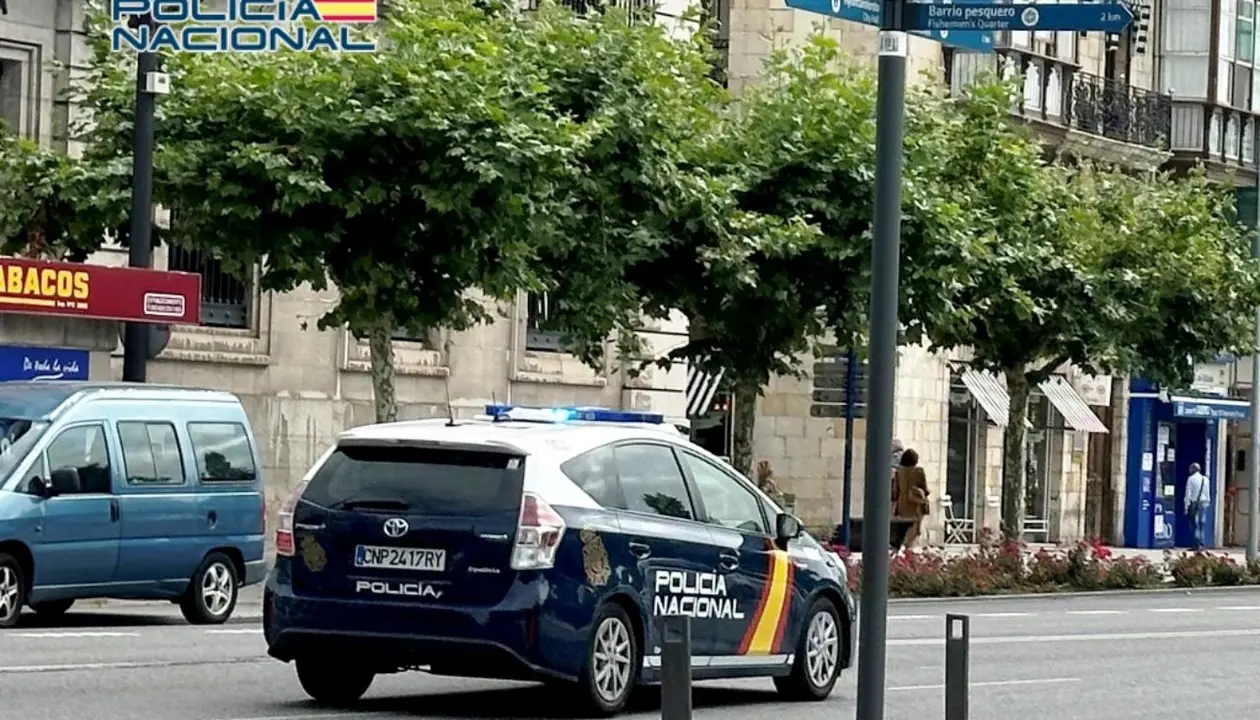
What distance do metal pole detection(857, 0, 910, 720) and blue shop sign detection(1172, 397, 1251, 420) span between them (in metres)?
48.9

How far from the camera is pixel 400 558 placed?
15320 millimetres

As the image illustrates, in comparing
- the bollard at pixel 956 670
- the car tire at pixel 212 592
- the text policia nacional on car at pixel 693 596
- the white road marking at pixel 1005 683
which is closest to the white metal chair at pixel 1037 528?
the car tire at pixel 212 592

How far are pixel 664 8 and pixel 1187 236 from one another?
7877mm

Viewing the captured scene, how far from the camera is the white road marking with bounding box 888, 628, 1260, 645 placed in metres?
24.5

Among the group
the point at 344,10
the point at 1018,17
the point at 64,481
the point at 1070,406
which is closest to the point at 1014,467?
the point at 344,10

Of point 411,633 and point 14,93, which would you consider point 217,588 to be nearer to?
point 411,633

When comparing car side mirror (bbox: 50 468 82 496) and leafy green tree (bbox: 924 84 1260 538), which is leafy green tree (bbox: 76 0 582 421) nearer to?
car side mirror (bbox: 50 468 82 496)

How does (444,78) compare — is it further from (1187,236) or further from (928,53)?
(928,53)

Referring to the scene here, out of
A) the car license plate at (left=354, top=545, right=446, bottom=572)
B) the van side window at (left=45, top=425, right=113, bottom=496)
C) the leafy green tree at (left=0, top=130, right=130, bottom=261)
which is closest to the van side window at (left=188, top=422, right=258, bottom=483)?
the van side window at (left=45, top=425, right=113, bottom=496)

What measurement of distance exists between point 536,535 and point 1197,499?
43.5 meters

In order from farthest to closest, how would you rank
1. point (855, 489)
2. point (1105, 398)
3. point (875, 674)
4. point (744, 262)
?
point (1105, 398)
point (855, 489)
point (744, 262)
point (875, 674)

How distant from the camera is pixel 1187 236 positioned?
39.1m

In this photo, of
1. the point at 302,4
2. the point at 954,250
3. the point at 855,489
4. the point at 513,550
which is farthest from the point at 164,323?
the point at 855,489

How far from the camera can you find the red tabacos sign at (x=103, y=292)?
26.0 meters
